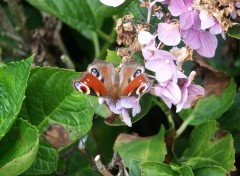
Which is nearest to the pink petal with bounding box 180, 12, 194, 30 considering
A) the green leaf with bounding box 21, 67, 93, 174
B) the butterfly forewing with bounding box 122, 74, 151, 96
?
the butterfly forewing with bounding box 122, 74, 151, 96

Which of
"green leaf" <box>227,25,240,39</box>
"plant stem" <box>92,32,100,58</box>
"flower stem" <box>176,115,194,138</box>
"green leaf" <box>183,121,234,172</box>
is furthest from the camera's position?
"plant stem" <box>92,32,100,58</box>

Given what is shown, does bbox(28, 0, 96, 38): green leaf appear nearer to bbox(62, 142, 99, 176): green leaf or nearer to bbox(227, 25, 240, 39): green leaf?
bbox(62, 142, 99, 176): green leaf

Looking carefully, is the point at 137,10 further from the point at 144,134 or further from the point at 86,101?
the point at 144,134

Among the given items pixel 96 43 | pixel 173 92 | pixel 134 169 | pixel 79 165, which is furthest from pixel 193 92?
pixel 96 43

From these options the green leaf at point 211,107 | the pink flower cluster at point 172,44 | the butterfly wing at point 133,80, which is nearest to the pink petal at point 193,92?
the pink flower cluster at point 172,44

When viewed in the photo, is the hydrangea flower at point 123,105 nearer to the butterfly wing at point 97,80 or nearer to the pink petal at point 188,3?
the butterfly wing at point 97,80

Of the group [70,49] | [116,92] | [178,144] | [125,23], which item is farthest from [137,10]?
[70,49]

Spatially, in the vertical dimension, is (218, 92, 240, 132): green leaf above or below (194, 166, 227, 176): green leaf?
below

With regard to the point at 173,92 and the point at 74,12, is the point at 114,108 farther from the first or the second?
the point at 74,12
